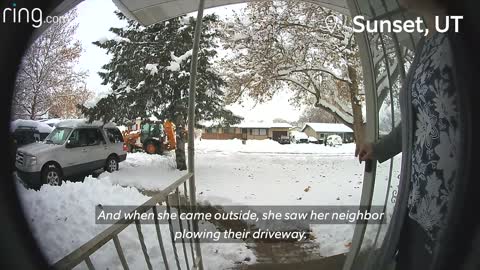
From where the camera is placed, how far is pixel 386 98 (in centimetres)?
167

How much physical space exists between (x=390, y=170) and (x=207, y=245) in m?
2.66

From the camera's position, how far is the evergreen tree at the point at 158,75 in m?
8.15

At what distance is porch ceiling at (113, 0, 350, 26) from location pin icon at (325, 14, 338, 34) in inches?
205

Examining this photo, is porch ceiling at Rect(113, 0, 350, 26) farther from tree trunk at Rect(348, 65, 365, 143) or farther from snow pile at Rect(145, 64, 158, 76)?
snow pile at Rect(145, 64, 158, 76)

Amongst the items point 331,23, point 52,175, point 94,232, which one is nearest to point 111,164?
point 52,175

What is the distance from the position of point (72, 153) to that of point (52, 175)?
0.69 m

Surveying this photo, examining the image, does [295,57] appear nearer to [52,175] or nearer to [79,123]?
[79,123]

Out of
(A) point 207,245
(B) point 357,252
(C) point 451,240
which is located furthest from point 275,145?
(C) point 451,240

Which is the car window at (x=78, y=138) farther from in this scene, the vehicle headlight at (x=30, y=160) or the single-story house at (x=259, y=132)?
the single-story house at (x=259, y=132)

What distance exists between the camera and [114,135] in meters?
8.06

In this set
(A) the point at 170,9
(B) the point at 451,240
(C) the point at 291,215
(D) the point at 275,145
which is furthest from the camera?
(D) the point at 275,145

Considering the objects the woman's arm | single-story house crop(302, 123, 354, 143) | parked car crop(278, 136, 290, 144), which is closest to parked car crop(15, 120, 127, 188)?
the woman's arm

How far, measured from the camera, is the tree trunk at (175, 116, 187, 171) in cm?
878

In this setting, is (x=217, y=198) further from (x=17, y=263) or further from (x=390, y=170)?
(x=17, y=263)
